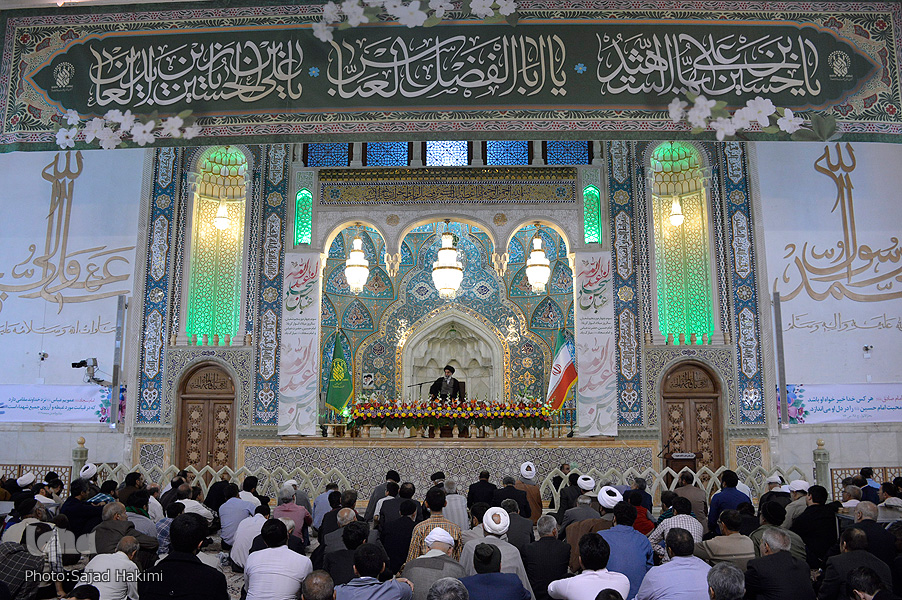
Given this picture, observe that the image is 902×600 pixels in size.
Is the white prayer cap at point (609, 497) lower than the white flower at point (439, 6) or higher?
lower

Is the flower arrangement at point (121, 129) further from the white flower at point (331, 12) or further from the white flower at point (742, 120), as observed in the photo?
the white flower at point (742, 120)

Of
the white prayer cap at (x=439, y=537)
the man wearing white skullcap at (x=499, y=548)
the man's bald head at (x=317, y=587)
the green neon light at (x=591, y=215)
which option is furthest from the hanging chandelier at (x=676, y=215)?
the man's bald head at (x=317, y=587)

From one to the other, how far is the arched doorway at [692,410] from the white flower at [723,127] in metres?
4.48

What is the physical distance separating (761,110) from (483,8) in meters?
2.48

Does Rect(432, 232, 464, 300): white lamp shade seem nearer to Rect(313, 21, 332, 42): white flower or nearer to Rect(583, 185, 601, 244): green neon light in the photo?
Rect(583, 185, 601, 244): green neon light

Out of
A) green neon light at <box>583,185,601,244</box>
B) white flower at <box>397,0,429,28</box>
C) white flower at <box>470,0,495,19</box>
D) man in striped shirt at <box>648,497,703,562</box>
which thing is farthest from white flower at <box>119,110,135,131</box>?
green neon light at <box>583,185,601,244</box>

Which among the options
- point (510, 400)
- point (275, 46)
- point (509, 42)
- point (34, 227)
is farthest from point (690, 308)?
point (34, 227)

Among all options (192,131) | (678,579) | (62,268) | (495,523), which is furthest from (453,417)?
(678,579)

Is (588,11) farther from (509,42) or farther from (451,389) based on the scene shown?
(451,389)

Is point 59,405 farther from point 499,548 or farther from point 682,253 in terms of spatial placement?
point 682,253

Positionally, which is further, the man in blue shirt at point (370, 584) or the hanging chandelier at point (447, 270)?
the hanging chandelier at point (447, 270)

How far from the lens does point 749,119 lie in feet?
20.8

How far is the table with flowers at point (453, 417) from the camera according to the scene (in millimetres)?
9492

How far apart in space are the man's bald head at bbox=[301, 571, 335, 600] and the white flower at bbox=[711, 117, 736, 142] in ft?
16.4
